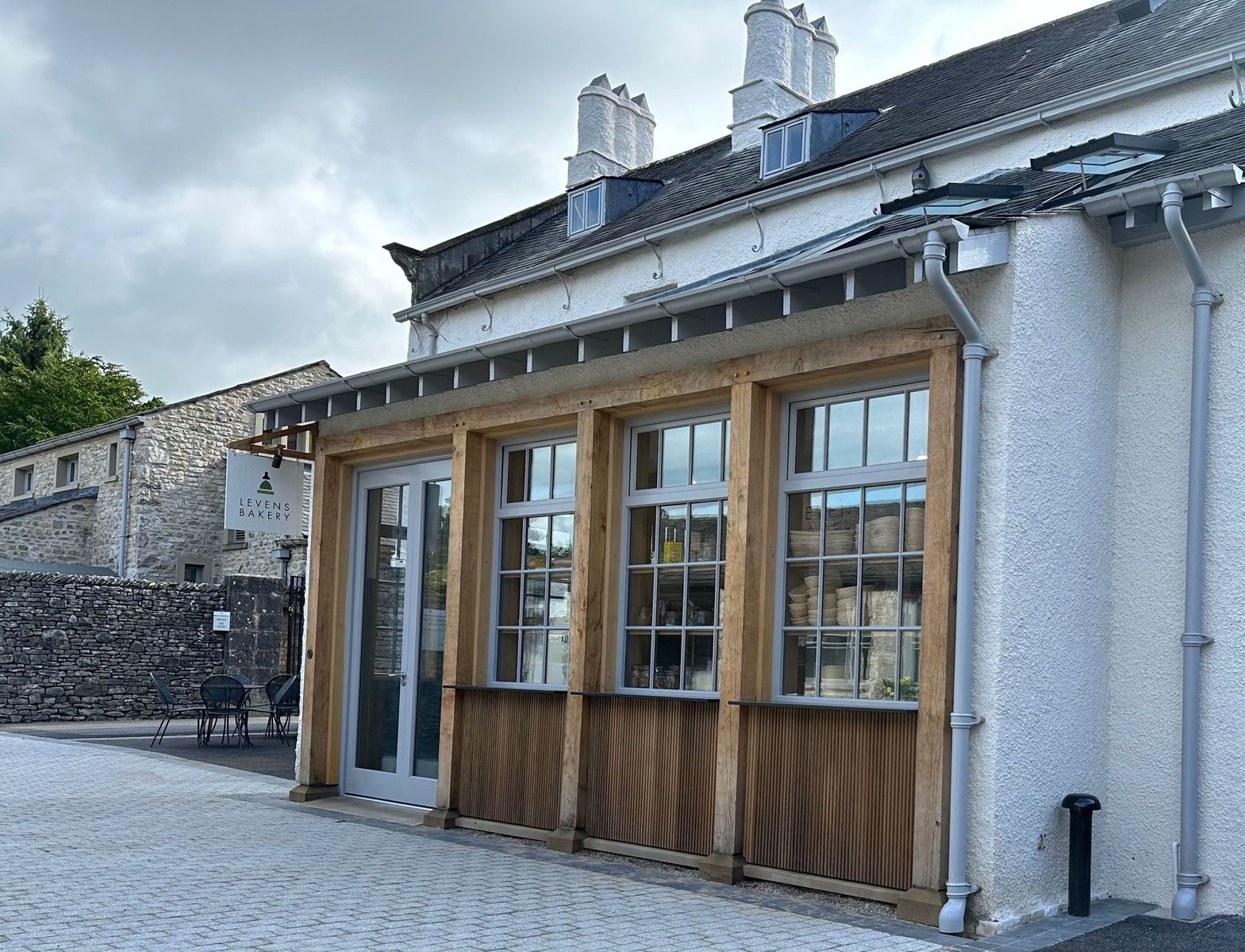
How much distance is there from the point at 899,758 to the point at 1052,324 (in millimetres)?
2190

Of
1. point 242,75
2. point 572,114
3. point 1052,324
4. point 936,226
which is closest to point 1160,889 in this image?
point 1052,324

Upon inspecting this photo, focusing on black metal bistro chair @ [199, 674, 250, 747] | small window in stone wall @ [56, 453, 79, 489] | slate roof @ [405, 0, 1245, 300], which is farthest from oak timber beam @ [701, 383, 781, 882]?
small window in stone wall @ [56, 453, 79, 489]

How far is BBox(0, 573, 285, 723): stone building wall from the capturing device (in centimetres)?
2086

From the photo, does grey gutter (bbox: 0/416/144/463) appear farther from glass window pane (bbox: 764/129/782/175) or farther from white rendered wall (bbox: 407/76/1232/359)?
glass window pane (bbox: 764/129/782/175)

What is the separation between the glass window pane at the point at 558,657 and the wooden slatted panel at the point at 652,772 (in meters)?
0.59

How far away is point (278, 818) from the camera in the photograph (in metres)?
9.53

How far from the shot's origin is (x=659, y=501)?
27.3ft

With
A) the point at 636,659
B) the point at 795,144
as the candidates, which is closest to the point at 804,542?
the point at 636,659

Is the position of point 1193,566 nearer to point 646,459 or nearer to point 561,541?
point 646,459

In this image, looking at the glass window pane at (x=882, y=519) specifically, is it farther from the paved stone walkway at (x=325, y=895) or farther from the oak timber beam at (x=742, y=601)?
the paved stone walkway at (x=325, y=895)

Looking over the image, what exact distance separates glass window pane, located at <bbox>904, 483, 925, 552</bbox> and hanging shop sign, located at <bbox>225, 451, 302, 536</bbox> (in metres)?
5.62

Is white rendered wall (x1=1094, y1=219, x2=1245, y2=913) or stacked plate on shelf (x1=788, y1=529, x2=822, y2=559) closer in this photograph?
white rendered wall (x1=1094, y1=219, x2=1245, y2=913)

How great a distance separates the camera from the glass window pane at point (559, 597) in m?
8.94

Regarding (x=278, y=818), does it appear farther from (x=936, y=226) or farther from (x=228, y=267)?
(x=228, y=267)
